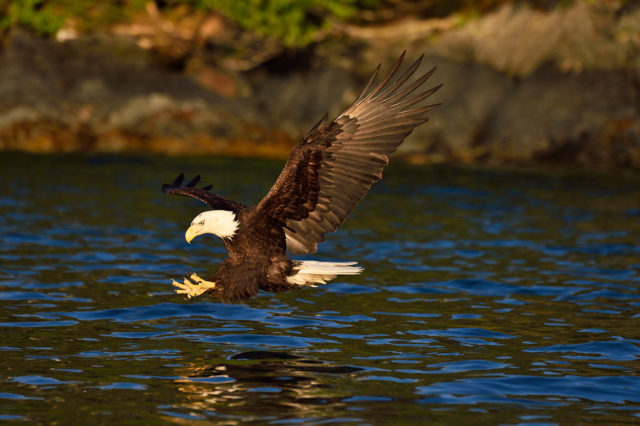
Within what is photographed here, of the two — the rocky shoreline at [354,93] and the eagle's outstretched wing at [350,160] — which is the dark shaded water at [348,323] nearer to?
the eagle's outstretched wing at [350,160]

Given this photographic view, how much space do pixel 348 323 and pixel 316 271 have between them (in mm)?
1336

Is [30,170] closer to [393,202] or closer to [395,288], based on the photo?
[393,202]

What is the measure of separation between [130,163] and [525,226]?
10593 mm

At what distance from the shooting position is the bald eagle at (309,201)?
7137mm

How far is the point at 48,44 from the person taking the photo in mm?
26922

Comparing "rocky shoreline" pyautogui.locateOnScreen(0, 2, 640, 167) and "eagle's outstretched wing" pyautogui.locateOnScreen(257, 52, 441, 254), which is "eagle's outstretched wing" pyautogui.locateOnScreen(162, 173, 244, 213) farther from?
"rocky shoreline" pyautogui.locateOnScreen(0, 2, 640, 167)

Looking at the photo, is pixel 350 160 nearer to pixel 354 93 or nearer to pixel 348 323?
pixel 348 323

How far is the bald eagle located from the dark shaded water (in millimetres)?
532

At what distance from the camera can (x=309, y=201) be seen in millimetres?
7336

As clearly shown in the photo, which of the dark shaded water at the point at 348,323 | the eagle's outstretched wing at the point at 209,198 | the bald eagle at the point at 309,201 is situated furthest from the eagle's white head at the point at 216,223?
the dark shaded water at the point at 348,323

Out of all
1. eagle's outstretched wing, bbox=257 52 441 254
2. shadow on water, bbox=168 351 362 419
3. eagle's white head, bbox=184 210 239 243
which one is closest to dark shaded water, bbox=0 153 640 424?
shadow on water, bbox=168 351 362 419

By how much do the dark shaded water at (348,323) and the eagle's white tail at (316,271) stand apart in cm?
54

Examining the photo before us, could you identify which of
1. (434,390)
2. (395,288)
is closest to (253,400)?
(434,390)

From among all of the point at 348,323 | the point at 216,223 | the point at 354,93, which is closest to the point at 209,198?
the point at 216,223
